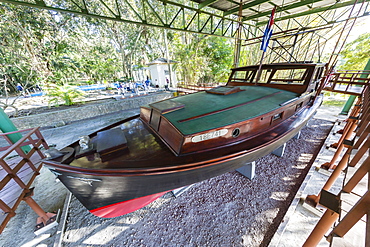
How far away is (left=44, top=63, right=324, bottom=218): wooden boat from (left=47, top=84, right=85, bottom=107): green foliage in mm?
7354

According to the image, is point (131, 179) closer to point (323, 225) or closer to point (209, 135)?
point (209, 135)

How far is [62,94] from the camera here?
7.41 metres

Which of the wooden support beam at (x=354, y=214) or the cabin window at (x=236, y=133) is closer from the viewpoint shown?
the wooden support beam at (x=354, y=214)

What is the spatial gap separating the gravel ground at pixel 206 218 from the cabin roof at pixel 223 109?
1552 millimetres

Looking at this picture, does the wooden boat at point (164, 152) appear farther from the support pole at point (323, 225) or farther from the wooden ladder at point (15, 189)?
the support pole at point (323, 225)

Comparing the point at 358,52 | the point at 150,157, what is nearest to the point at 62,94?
the point at 150,157

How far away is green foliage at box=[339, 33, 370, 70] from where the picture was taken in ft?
33.5

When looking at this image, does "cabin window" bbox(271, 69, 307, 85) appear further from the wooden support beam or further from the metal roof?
the wooden support beam

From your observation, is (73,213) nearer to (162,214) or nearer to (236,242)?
(162,214)

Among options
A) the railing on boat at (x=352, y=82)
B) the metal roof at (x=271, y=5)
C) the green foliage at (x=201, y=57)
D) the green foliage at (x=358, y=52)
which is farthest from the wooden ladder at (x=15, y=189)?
the green foliage at (x=358, y=52)

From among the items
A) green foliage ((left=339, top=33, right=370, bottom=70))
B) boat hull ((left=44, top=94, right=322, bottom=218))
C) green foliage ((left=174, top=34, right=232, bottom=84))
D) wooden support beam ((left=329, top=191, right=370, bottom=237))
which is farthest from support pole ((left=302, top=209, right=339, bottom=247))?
green foliage ((left=339, top=33, right=370, bottom=70))

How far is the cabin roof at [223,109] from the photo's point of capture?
6.67ft

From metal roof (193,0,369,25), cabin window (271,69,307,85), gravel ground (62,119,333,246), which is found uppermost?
metal roof (193,0,369,25)

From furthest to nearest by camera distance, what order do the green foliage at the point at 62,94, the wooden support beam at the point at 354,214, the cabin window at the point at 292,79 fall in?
the green foliage at the point at 62,94
the cabin window at the point at 292,79
the wooden support beam at the point at 354,214
